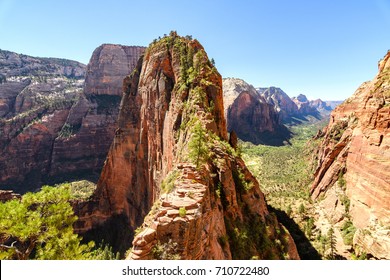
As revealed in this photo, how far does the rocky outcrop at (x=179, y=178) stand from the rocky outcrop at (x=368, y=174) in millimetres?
27902

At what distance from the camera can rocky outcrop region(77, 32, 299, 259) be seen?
64.7 feet

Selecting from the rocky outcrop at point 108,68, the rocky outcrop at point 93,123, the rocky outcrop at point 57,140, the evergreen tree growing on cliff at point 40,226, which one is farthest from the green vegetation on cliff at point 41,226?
the rocky outcrop at point 108,68

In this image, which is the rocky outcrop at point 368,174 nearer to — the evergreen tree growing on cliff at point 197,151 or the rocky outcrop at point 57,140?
the evergreen tree growing on cliff at point 197,151

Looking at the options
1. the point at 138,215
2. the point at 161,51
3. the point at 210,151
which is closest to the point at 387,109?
the point at 210,151

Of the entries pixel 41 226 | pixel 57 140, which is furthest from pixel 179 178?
pixel 57 140

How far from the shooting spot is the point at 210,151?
32.2 meters

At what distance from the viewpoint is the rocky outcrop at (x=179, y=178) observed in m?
19.7

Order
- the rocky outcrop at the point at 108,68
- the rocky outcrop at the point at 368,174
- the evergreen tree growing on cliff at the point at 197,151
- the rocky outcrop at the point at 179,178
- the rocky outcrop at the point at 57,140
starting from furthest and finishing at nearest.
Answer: the rocky outcrop at the point at 108,68 < the rocky outcrop at the point at 57,140 < the rocky outcrop at the point at 368,174 < the evergreen tree growing on cliff at the point at 197,151 < the rocky outcrop at the point at 179,178

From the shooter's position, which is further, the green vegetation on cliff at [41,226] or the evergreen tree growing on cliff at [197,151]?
the evergreen tree growing on cliff at [197,151]

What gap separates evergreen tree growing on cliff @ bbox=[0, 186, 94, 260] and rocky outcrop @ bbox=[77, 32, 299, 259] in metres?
4.88

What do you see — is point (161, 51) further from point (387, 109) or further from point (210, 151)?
point (387, 109)

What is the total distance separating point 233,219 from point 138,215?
37.1m

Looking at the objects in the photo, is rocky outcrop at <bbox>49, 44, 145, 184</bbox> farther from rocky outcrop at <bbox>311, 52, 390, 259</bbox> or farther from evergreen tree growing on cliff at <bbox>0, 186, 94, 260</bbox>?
evergreen tree growing on cliff at <bbox>0, 186, 94, 260</bbox>

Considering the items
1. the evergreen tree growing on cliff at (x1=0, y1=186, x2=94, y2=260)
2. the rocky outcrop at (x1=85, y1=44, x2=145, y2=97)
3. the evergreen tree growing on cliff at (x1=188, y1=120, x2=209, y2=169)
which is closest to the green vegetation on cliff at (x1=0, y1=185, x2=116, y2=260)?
the evergreen tree growing on cliff at (x1=0, y1=186, x2=94, y2=260)
